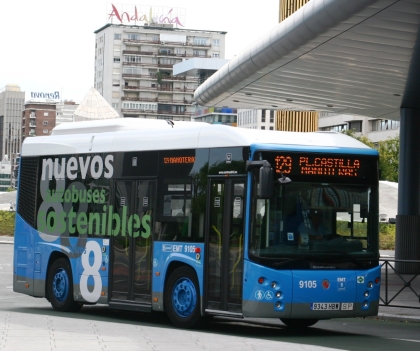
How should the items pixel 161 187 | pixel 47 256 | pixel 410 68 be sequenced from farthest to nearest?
pixel 410 68, pixel 47 256, pixel 161 187

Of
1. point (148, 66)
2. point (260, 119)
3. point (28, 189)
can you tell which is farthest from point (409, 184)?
point (148, 66)

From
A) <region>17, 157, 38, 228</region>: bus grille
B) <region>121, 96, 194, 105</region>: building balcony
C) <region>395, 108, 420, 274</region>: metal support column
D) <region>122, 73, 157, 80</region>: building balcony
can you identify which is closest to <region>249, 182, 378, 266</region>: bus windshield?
<region>17, 157, 38, 228</region>: bus grille

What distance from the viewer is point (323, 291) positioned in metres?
13.2

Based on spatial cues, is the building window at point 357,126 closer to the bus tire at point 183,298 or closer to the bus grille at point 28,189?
the bus grille at point 28,189

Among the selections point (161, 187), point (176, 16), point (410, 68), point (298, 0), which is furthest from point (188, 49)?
point (161, 187)

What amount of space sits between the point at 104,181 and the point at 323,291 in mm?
4754

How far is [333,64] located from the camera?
2647cm

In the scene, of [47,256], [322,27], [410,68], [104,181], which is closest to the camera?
[104,181]

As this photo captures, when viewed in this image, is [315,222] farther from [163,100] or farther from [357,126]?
[163,100]

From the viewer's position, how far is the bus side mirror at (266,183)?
12703 mm

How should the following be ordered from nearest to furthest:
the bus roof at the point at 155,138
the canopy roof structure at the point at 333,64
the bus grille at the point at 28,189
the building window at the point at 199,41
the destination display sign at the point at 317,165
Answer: the destination display sign at the point at 317,165 → the bus roof at the point at 155,138 → the bus grille at the point at 28,189 → the canopy roof structure at the point at 333,64 → the building window at the point at 199,41

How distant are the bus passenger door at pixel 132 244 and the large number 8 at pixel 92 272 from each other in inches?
17.0

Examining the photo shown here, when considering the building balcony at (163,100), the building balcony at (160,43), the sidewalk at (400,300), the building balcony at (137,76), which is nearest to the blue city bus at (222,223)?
the sidewalk at (400,300)

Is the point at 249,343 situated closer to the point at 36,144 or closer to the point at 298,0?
the point at 36,144
